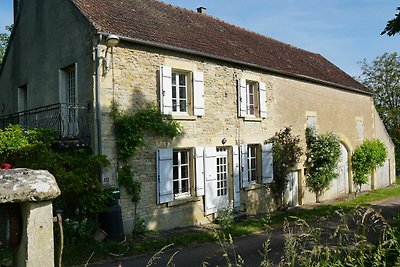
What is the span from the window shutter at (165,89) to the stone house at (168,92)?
29 millimetres

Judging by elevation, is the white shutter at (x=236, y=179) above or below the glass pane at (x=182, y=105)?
below

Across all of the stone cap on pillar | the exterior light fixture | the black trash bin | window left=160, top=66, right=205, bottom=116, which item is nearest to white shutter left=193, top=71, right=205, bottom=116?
window left=160, top=66, right=205, bottom=116

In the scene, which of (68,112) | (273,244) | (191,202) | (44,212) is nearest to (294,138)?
(191,202)

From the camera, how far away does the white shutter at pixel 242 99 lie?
1247cm

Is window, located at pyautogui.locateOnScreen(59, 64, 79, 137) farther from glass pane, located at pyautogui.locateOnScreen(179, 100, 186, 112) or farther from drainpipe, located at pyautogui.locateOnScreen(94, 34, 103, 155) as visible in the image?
glass pane, located at pyautogui.locateOnScreen(179, 100, 186, 112)

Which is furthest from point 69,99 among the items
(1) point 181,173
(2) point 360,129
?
(2) point 360,129

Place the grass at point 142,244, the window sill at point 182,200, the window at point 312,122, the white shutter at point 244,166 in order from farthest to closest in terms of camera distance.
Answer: the window at point 312,122 → the white shutter at point 244,166 → the window sill at point 182,200 → the grass at point 142,244

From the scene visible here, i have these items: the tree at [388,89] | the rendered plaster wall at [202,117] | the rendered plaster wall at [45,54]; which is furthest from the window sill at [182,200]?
the tree at [388,89]

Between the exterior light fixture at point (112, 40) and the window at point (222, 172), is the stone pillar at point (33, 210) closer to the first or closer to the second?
the exterior light fixture at point (112, 40)

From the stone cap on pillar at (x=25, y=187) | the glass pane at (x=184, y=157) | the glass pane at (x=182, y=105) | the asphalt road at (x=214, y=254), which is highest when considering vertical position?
the glass pane at (x=182, y=105)

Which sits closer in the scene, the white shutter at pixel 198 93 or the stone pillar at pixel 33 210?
the stone pillar at pixel 33 210

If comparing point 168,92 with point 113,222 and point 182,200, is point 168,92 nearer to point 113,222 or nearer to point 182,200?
point 182,200

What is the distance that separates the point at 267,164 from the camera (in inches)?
520

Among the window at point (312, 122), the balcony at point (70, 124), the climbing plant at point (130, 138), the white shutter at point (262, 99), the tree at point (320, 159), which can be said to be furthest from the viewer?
the window at point (312, 122)
